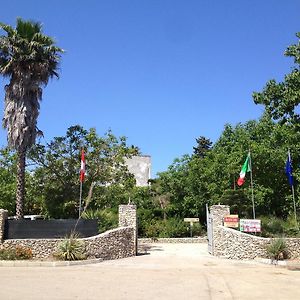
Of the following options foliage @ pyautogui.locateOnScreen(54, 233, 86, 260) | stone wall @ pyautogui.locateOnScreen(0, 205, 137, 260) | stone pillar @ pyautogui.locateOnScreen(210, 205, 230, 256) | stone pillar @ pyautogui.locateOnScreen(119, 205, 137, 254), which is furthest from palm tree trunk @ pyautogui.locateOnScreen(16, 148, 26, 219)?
stone pillar @ pyautogui.locateOnScreen(210, 205, 230, 256)

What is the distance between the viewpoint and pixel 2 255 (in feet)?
60.0

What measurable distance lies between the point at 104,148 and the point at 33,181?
5630 mm

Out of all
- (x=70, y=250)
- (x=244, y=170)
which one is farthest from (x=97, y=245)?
(x=244, y=170)

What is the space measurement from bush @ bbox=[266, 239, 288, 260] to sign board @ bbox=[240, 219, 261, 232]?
268cm

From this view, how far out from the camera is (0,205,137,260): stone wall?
64.0ft

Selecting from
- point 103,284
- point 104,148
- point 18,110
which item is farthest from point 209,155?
point 103,284

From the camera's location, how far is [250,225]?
2248cm

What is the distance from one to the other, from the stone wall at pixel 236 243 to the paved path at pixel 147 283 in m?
3.23

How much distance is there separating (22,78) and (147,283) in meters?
14.5

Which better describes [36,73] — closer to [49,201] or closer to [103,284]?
[49,201]

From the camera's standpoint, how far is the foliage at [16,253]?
1829cm

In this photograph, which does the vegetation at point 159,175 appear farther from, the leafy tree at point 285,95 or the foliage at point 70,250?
the foliage at point 70,250

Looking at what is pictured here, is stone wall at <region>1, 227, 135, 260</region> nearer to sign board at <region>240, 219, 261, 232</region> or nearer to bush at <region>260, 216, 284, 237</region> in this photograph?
sign board at <region>240, 219, 261, 232</region>

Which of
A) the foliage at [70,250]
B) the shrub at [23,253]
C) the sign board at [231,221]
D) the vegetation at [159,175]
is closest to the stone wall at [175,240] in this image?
the vegetation at [159,175]
